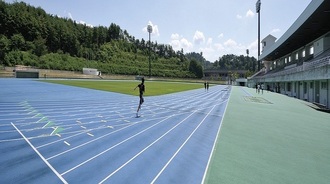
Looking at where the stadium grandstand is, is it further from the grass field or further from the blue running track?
the grass field

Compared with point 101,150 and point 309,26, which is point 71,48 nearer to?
point 309,26

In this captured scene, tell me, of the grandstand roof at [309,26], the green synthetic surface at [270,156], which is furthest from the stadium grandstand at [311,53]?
the green synthetic surface at [270,156]

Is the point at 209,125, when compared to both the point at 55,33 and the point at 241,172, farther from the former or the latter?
the point at 55,33

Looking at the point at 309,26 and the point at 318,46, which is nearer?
the point at 309,26

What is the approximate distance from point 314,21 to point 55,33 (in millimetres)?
96293

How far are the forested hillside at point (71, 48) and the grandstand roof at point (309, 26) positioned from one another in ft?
215

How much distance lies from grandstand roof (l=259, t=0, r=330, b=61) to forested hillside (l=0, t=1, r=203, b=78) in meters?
65.4

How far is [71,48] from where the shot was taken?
3738 inches

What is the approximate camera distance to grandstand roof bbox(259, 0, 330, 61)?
20141 mm

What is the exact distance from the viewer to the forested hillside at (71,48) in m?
71.9

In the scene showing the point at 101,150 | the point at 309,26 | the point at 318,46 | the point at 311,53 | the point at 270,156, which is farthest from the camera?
the point at 311,53

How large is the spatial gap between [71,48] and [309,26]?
9295 centimetres

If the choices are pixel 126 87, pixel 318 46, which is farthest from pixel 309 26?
pixel 126 87

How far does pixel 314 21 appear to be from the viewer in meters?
23.3
